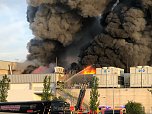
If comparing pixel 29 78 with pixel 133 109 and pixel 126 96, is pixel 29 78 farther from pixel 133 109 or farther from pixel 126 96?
pixel 133 109

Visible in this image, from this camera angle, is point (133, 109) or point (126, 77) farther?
point (126, 77)

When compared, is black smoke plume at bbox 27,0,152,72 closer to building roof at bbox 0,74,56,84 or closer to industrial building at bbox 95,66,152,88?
industrial building at bbox 95,66,152,88

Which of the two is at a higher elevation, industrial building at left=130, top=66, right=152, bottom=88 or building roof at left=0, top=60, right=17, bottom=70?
building roof at left=0, top=60, right=17, bottom=70

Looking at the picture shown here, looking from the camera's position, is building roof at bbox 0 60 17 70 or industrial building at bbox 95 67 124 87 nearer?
industrial building at bbox 95 67 124 87

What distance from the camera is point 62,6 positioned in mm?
102062

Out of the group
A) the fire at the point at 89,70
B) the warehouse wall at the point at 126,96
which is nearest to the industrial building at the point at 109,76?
the warehouse wall at the point at 126,96

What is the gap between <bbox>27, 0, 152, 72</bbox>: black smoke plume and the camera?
97.9 meters

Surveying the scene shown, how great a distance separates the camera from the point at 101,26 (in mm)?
112688

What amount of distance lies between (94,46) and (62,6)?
11543 millimetres

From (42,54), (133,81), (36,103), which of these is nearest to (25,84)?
(42,54)

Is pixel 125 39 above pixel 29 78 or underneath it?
above

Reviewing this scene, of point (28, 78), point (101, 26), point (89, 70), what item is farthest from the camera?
point (101, 26)

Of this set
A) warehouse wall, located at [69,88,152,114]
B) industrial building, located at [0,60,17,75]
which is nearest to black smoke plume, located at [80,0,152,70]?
warehouse wall, located at [69,88,152,114]

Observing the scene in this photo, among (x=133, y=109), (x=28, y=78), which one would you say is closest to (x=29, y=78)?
(x=28, y=78)
